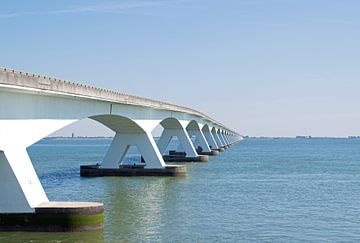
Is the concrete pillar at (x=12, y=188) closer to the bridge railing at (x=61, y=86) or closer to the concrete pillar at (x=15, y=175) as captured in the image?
the concrete pillar at (x=15, y=175)

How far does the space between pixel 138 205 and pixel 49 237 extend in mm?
12621

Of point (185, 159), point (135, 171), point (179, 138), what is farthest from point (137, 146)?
point (185, 159)

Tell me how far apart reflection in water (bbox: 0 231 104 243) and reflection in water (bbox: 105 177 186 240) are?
3.42ft

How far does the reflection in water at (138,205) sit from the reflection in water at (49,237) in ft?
3.42

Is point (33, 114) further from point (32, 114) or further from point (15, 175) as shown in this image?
point (15, 175)

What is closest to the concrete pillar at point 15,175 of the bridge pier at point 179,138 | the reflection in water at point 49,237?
the reflection in water at point 49,237

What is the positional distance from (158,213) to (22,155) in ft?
32.0

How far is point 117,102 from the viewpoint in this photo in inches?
1815

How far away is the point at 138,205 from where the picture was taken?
37.2 meters

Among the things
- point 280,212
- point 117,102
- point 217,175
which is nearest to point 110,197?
point 117,102

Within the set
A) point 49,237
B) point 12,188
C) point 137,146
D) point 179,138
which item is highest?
point 179,138

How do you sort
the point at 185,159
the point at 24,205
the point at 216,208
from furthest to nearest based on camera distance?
the point at 185,159 → the point at 216,208 → the point at 24,205

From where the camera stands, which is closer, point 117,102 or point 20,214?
point 20,214

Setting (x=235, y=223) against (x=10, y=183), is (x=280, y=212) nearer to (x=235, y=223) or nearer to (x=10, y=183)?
(x=235, y=223)
